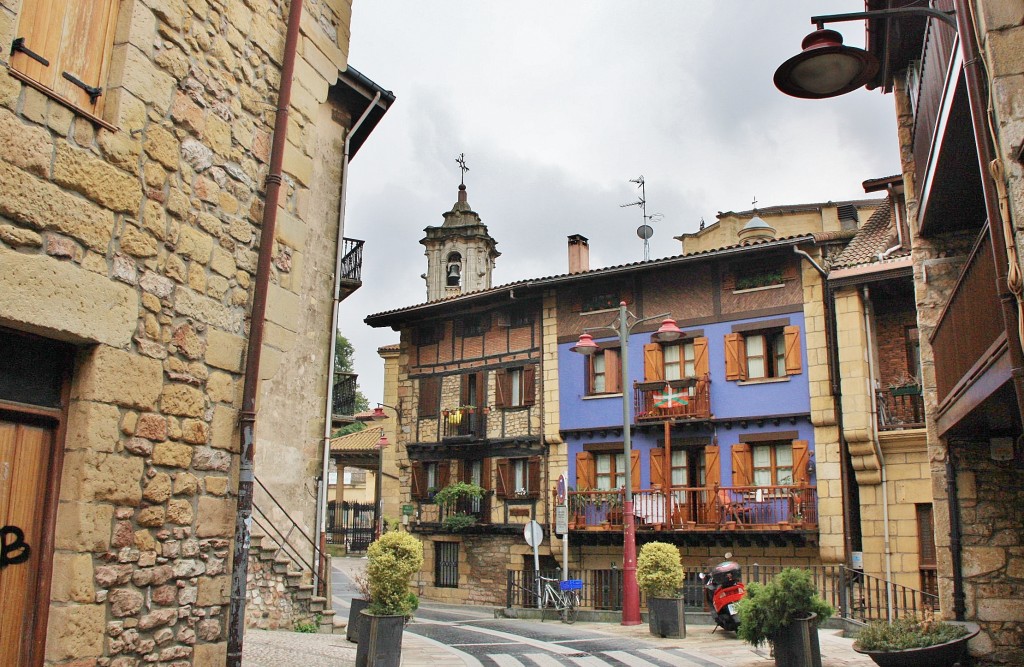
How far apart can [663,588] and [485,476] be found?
39.7 feet

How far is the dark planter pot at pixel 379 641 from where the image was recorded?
9.62m

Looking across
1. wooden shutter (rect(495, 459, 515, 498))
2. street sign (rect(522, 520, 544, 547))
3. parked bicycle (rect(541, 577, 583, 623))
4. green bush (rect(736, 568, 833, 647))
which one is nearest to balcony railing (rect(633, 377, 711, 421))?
wooden shutter (rect(495, 459, 515, 498))

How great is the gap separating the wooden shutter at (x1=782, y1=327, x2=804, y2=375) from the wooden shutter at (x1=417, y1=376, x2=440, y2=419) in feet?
37.8

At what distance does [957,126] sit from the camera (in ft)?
27.0

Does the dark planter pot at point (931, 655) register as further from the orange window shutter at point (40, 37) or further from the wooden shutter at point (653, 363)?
the wooden shutter at point (653, 363)

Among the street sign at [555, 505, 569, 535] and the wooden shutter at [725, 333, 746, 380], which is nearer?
the street sign at [555, 505, 569, 535]

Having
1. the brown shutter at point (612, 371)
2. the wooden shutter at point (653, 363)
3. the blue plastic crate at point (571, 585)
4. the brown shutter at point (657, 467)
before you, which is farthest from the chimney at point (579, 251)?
the blue plastic crate at point (571, 585)

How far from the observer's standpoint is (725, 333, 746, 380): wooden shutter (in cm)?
2217

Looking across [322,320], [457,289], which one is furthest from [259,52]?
[457,289]

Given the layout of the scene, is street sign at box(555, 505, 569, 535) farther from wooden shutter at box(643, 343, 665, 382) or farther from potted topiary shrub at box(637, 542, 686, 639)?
wooden shutter at box(643, 343, 665, 382)

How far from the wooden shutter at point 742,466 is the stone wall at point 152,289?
16.7 m

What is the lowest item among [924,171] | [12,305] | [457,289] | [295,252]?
[12,305]

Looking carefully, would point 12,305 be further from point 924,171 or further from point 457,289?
point 457,289

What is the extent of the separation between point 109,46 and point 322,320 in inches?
496
